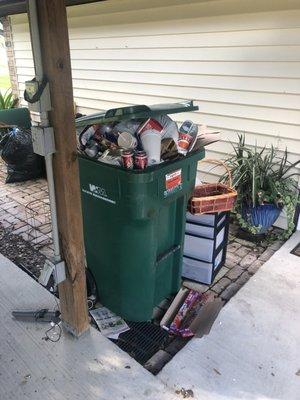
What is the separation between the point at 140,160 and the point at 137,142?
0.58 ft

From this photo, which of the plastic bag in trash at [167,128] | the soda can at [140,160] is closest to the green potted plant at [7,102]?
the plastic bag in trash at [167,128]

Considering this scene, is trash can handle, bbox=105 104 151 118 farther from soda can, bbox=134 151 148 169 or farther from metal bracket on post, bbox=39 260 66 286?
metal bracket on post, bbox=39 260 66 286

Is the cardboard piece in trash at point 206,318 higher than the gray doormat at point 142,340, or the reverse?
the cardboard piece in trash at point 206,318

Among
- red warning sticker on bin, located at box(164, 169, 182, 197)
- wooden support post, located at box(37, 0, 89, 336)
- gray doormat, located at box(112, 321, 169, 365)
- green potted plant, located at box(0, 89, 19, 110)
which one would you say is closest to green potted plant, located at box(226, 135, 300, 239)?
red warning sticker on bin, located at box(164, 169, 182, 197)

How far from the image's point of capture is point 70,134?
5.84ft

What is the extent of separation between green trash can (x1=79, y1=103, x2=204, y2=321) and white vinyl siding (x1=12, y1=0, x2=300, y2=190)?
55.9 inches

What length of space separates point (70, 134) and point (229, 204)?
1.28 metres

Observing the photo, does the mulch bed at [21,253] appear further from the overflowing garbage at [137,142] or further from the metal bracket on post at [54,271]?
the overflowing garbage at [137,142]

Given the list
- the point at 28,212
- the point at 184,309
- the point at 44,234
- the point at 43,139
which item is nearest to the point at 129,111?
the point at 43,139

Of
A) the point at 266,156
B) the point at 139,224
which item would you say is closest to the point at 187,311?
the point at 139,224

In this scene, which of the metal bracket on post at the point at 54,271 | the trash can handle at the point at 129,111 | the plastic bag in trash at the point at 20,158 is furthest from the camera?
the plastic bag in trash at the point at 20,158

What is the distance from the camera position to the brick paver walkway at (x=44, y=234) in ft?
9.23

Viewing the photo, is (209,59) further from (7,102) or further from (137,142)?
(7,102)

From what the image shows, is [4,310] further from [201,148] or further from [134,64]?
[134,64]
